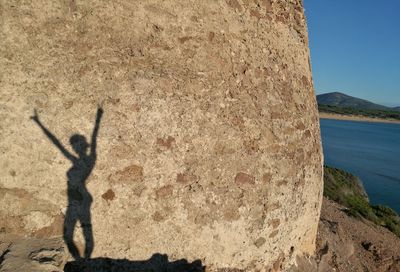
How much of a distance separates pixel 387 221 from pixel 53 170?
978 centimetres

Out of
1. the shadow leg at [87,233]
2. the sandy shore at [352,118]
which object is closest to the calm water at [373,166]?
the shadow leg at [87,233]

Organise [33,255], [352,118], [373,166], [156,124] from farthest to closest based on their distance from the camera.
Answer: [352,118] < [373,166] < [156,124] < [33,255]

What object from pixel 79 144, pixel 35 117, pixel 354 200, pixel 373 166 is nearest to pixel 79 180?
pixel 79 144

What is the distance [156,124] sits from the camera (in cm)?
368

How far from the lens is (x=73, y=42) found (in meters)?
3.52

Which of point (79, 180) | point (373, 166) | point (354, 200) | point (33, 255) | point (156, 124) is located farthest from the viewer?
point (373, 166)

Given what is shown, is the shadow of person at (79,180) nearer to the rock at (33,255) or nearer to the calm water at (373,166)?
the rock at (33,255)

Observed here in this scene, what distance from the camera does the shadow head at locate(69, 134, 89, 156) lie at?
345 cm

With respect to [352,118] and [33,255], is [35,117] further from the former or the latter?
[352,118]

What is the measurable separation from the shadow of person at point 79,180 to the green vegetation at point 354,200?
7.24 meters

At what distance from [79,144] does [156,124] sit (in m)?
0.69

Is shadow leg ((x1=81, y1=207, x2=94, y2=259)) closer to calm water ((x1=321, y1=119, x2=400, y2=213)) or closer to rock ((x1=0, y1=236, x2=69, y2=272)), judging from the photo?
rock ((x1=0, y1=236, x2=69, y2=272))

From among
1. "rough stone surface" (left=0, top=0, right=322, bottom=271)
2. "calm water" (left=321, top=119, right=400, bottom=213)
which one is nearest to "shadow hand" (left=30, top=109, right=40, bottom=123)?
"rough stone surface" (left=0, top=0, right=322, bottom=271)

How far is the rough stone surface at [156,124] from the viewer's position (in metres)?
3.41
